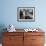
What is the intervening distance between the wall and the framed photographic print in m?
0.10

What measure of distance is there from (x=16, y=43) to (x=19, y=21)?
0.81m

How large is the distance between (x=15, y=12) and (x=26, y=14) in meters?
0.37

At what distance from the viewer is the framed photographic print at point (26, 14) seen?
425 centimetres

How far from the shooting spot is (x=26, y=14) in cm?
428

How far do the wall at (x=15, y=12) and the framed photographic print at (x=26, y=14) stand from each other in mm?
100

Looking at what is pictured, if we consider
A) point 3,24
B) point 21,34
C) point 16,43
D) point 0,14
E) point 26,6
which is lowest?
point 16,43

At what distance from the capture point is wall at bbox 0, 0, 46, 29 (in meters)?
4.25

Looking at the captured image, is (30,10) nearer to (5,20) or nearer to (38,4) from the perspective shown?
(38,4)

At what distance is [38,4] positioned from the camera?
4258 millimetres

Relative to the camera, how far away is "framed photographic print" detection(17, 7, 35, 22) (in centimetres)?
425

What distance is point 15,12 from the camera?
426cm

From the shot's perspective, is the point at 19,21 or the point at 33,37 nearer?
the point at 33,37

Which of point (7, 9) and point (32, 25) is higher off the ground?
point (7, 9)

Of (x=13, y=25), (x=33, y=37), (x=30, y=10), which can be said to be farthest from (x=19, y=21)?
(x=33, y=37)
